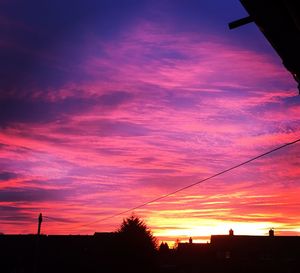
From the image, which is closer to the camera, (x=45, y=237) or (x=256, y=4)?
(x=256, y=4)

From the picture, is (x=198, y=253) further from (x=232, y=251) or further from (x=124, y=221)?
(x=124, y=221)

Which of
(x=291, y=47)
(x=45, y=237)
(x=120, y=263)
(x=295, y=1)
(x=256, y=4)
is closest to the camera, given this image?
(x=295, y=1)

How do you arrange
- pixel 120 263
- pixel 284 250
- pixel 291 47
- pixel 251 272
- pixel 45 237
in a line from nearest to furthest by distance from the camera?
pixel 291 47 < pixel 120 263 < pixel 251 272 < pixel 284 250 < pixel 45 237

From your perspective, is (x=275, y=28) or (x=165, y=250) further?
(x=165, y=250)

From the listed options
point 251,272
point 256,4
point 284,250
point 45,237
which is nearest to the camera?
point 256,4

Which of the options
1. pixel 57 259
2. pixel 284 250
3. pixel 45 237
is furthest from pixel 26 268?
pixel 284 250

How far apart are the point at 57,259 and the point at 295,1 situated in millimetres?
54084

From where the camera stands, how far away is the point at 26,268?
5516 cm

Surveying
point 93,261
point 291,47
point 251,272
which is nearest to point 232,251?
point 251,272

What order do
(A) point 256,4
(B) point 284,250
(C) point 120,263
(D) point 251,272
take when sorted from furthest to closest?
(B) point 284,250
(D) point 251,272
(C) point 120,263
(A) point 256,4

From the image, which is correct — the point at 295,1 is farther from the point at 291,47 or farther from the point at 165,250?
the point at 165,250

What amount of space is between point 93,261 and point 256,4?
1773 inches

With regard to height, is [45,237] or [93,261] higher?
[45,237]

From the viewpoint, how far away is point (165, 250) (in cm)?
6425
